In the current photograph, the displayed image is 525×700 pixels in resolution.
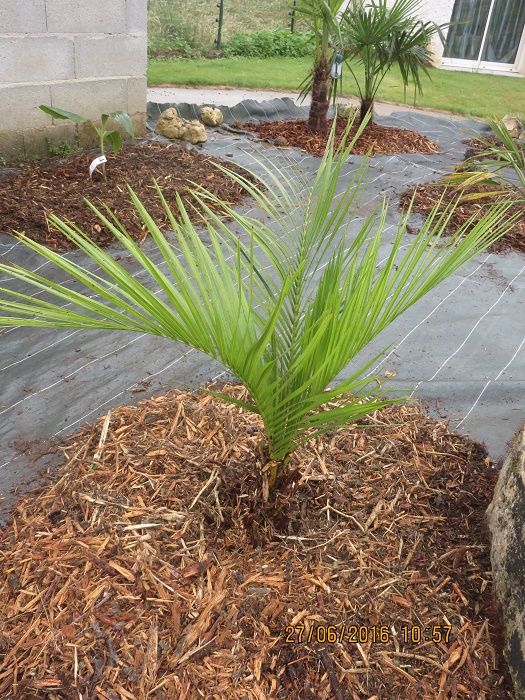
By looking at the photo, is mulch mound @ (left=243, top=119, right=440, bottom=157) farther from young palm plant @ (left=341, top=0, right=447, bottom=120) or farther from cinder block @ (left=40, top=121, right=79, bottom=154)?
cinder block @ (left=40, top=121, right=79, bottom=154)

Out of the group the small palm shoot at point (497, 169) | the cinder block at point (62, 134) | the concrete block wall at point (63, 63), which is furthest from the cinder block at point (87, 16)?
the small palm shoot at point (497, 169)

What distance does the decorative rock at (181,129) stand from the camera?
5.36 m

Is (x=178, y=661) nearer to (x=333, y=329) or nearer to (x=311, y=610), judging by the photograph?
(x=311, y=610)

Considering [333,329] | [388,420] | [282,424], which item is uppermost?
[333,329]

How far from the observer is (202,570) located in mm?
1584

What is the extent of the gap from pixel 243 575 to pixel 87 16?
14.9 feet

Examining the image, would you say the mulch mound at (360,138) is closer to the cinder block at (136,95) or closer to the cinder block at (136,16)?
the cinder block at (136,95)

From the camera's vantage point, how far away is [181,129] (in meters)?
5.36

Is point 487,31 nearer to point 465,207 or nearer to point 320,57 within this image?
point 320,57

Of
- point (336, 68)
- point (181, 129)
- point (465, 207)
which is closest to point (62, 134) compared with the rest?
point (181, 129)

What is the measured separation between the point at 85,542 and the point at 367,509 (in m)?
0.83

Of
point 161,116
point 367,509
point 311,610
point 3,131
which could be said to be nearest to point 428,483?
point 367,509

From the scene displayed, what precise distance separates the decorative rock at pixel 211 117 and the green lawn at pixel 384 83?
272 cm

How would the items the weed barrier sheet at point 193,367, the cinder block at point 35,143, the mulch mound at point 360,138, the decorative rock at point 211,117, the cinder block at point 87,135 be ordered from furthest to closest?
the decorative rock at point 211,117 < the mulch mound at point 360,138 < the cinder block at point 87,135 < the cinder block at point 35,143 < the weed barrier sheet at point 193,367
